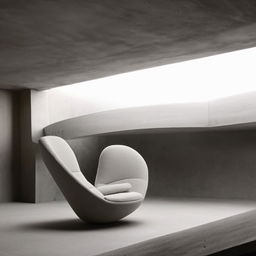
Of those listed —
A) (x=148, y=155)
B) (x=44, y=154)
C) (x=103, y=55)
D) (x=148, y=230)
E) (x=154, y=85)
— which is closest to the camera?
(x=148, y=230)

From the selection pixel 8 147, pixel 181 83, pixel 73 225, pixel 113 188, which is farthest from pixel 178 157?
pixel 73 225

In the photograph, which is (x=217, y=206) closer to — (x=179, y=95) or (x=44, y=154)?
(x=179, y=95)

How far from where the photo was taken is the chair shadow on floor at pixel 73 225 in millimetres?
5462

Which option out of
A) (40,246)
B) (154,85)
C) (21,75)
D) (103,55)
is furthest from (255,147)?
(40,246)

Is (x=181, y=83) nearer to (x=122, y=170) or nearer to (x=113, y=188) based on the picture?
(x=122, y=170)

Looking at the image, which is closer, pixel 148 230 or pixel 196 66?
pixel 148 230

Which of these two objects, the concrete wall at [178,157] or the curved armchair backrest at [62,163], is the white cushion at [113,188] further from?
the concrete wall at [178,157]

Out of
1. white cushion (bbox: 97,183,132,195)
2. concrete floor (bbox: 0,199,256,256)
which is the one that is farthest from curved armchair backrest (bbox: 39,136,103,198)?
concrete floor (bbox: 0,199,256,256)

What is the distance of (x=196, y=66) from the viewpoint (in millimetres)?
8883

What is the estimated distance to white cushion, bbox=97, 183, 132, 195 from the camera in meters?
6.02

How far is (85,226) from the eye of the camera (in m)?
5.58

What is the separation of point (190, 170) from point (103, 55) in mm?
4259

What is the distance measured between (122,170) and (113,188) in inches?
19.9

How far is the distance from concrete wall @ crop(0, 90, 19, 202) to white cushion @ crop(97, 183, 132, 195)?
3.77 m
